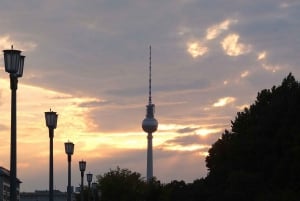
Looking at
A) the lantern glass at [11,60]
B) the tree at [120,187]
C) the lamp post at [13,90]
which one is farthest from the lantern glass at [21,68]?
the tree at [120,187]

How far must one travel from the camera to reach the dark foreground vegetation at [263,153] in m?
74.1

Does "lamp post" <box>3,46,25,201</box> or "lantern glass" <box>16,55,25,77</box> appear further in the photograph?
"lantern glass" <box>16,55,25,77</box>

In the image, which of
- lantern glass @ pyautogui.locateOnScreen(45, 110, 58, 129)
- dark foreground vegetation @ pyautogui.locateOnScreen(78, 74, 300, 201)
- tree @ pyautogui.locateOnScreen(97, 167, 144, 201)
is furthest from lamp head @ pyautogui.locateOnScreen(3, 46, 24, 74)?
tree @ pyautogui.locateOnScreen(97, 167, 144, 201)

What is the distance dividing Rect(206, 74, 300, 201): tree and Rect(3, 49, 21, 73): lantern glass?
46.9m

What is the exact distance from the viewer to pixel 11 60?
26.9m

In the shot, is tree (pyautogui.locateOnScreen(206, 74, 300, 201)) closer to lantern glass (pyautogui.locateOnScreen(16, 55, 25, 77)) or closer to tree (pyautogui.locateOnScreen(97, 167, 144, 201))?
tree (pyautogui.locateOnScreen(97, 167, 144, 201))

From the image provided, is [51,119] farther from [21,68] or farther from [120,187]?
[120,187]

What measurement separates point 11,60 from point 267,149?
5419 centimetres

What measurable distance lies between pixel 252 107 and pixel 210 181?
1757cm

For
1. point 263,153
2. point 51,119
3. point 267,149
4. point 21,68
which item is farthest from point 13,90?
point 263,153

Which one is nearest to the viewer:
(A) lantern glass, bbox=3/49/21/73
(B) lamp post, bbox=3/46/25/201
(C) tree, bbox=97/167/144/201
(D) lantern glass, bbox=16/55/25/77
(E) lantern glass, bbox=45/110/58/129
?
(B) lamp post, bbox=3/46/25/201

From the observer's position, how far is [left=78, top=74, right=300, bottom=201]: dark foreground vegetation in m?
74.1

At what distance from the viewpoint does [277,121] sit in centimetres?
7688

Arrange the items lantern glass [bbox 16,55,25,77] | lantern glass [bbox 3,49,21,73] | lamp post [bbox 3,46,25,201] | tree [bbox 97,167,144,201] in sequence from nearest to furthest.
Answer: lamp post [bbox 3,46,25,201], lantern glass [bbox 3,49,21,73], lantern glass [bbox 16,55,25,77], tree [bbox 97,167,144,201]
